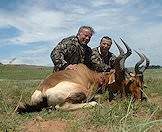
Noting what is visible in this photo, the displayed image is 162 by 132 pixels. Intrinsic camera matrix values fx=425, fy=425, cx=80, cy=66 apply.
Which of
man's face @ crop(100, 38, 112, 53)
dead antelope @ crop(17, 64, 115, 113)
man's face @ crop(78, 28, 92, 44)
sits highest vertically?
man's face @ crop(78, 28, 92, 44)

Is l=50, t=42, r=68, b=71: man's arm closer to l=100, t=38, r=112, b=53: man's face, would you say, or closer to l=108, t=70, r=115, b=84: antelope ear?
l=108, t=70, r=115, b=84: antelope ear

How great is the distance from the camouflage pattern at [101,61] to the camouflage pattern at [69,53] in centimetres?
18

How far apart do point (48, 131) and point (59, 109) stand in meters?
2.41

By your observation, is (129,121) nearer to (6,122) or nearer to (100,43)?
(6,122)

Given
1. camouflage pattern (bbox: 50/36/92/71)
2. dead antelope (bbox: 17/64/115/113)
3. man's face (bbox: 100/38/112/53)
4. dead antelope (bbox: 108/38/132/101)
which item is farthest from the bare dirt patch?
man's face (bbox: 100/38/112/53)

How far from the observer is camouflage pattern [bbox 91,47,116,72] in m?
10.9

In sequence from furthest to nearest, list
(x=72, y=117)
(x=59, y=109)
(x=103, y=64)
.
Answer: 1. (x=103, y=64)
2. (x=59, y=109)
3. (x=72, y=117)

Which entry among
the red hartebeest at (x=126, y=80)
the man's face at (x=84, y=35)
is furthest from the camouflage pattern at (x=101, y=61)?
the red hartebeest at (x=126, y=80)

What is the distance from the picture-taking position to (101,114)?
7.08 m

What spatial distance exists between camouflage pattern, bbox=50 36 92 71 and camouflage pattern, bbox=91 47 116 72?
0.18 metres

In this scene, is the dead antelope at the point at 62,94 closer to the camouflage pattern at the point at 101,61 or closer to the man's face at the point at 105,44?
the camouflage pattern at the point at 101,61

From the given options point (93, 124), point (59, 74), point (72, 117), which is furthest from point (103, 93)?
point (93, 124)

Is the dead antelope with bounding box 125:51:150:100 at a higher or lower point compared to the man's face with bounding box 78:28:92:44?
lower

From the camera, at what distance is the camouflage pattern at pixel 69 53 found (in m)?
10.4
